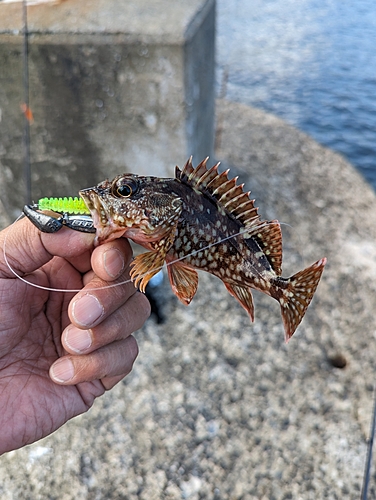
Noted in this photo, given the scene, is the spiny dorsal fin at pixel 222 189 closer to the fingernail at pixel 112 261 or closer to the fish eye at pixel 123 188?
the fish eye at pixel 123 188

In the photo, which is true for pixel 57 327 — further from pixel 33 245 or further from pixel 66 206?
pixel 66 206

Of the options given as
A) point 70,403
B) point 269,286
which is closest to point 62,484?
point 70,403

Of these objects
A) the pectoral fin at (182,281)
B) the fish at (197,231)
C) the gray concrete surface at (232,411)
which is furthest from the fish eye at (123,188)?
the gray concrete surface at (232,411)

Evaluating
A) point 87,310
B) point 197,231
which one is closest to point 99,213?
point 197,231

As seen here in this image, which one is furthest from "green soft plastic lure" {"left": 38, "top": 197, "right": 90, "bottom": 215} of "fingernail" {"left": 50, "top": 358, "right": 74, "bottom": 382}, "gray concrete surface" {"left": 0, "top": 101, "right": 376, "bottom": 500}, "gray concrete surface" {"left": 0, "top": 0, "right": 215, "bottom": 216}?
"gray concrete surface" {"left": 0, "top": 0, "right": 215, "bottom": 216}

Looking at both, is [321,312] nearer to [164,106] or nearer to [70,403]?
[164,106]

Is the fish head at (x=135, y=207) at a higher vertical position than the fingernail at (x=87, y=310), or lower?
higher
